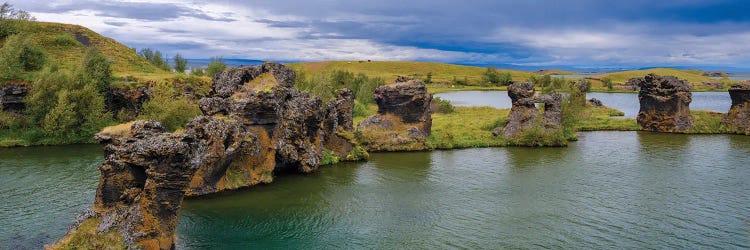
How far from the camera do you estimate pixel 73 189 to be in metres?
37.4

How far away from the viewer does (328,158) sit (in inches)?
1934

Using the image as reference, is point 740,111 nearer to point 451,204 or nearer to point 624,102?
point 451,204

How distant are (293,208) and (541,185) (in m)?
20.2

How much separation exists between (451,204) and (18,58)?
71396 mm

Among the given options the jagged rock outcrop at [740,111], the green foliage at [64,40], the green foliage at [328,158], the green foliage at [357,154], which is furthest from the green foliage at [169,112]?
the jagged rock outcrop at [740,111]

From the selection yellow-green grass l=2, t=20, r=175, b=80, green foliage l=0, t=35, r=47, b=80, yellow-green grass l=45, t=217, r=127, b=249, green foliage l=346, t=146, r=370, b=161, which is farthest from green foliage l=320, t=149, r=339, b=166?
yellow-green grass l=2, t=20, r=175, b=80

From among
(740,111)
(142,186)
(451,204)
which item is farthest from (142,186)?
(740,111)

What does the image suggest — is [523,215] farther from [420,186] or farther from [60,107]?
[60,107]

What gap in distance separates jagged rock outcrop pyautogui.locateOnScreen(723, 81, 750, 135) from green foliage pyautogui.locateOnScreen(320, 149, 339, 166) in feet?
194

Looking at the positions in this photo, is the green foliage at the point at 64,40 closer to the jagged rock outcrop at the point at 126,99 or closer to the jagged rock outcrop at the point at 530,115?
the jagged rock outcrop at the point at 126,99

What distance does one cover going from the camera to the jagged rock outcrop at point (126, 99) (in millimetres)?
70938

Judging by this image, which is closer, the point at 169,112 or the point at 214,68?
the point at 169,112

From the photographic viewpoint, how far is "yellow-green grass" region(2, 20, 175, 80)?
93000 mm

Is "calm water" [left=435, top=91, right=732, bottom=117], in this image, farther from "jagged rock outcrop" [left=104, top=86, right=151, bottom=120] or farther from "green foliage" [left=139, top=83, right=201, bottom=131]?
"green foliage" [left=139, top=83, right=201, bottom=131]
